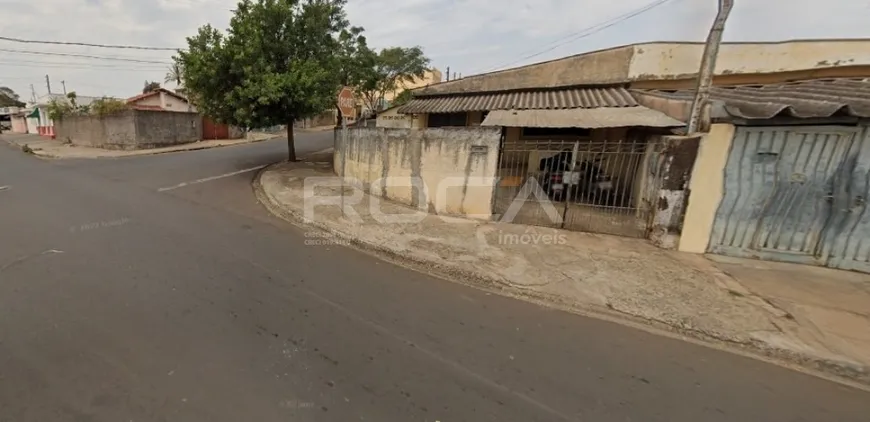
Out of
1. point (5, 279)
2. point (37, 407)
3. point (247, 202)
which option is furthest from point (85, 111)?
point (37, 407)

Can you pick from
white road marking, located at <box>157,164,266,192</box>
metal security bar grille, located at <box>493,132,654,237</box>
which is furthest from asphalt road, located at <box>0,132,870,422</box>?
white road marking, located at <box>157,164,266,192</box>

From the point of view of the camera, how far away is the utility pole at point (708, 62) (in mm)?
5105

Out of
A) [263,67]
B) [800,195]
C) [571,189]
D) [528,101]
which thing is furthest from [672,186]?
[263,67]

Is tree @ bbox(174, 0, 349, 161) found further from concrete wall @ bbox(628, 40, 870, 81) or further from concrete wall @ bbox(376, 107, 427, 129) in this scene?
concrete wall @ bbox(628, 40, 870, 81)

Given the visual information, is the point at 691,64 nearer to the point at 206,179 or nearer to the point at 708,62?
the point at 708,62

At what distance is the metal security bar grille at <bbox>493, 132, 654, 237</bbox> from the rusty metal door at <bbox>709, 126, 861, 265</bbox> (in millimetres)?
1249

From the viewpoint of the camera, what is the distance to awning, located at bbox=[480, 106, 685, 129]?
6.70 meters

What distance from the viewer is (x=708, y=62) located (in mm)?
5148

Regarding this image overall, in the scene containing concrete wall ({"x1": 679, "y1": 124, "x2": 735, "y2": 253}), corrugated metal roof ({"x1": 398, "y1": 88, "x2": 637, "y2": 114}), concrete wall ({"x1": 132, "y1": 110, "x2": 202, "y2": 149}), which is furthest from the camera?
concrete wall ({"x1": 132, "y1": 110, "x2": 202, "y2": 149})

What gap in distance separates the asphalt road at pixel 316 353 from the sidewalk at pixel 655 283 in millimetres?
359

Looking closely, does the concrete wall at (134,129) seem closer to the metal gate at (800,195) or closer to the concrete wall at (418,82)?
the concrete wall at (418,82)

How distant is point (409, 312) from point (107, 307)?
9.30 ft

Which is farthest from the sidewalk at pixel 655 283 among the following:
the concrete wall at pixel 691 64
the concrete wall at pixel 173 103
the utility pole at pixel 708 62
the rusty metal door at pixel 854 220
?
the concrete wall at pixel 173 103

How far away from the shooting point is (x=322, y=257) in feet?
16.2
